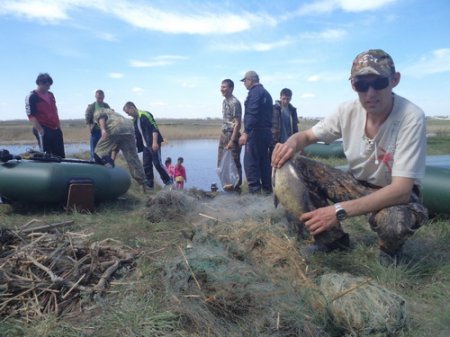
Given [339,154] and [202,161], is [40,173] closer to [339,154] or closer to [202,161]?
[339,154]

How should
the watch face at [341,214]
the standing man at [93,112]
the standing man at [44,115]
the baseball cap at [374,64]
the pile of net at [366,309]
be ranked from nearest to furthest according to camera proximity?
the pile of net at [366,309]
the watch face at [341,214]
the baseball cap at [374,64]
the standing man at [44,115]
the standing man at [93,112]

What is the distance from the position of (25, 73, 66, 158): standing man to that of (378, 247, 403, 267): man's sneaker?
20.0ft

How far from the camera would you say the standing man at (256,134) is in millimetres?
6922

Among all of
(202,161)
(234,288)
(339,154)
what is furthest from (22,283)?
(202,161)

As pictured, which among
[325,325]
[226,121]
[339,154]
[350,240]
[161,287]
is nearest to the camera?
[325,325]

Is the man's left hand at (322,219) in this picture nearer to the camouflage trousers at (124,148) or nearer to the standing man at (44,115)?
the camouflage trousers at (124,148)

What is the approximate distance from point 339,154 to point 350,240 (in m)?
9.33

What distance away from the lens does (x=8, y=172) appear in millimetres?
5406

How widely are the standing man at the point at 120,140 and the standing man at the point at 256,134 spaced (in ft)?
7.08

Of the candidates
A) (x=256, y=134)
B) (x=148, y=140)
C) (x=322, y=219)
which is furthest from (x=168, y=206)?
(x=148, y=140)

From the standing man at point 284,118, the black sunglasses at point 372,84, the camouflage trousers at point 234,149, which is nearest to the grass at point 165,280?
the black sunglasses at point 372,84

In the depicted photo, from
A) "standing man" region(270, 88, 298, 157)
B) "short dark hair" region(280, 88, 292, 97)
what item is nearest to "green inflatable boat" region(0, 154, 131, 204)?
"standing man" region(270, 88, 298, 157)

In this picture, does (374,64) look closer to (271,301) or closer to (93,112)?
(271,301)

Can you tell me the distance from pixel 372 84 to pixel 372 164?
27.2 inches
